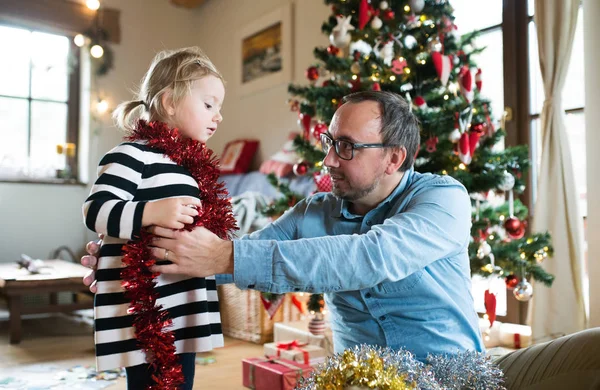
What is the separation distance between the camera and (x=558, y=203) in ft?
9.55

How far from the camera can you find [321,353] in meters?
2.56

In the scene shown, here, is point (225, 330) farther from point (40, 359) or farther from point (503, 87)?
point (503, 87)

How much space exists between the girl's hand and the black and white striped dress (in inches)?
0.8

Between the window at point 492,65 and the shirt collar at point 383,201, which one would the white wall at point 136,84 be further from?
the shirt collar at point 383,201

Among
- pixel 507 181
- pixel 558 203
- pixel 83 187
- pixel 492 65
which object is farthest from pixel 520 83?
pixel 83 187

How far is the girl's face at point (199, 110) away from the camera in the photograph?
1.33 metres

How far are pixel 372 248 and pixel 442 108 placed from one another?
1.64m

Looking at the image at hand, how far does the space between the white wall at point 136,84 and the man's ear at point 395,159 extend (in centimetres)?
307

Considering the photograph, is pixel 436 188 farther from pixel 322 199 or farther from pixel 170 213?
pixel 170 213

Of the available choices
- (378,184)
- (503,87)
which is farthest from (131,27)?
(378,184)

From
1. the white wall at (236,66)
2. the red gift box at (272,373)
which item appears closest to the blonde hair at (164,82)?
the red gift box at (272,373)

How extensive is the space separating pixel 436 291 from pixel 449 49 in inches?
66.1

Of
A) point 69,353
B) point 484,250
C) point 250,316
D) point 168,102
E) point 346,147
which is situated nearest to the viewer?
point 168,102

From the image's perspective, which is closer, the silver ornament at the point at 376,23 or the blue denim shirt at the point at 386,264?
the blue denim shirt at the point at 386,264
